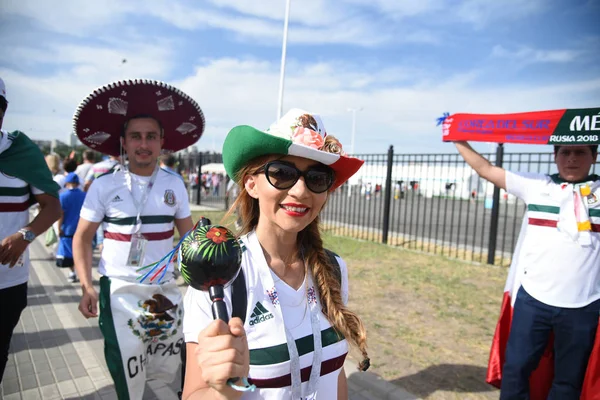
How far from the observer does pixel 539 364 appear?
3.03m

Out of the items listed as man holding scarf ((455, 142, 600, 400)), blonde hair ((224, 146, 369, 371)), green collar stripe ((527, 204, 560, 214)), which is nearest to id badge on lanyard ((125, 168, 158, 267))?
blonde hair ((224, 146, 369, 371))

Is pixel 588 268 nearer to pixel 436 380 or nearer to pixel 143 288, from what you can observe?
pixel 436 380

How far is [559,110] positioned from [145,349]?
11.6ft

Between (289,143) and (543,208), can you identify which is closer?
(289,143)

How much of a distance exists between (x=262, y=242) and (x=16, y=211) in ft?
6.90

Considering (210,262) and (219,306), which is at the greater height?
(210,262)

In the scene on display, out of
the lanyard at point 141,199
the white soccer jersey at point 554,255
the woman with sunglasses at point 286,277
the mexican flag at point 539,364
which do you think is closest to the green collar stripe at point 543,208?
the white soccer jersey at point 554,255

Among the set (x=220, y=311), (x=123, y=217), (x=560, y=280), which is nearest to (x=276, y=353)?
(x=220, y=311)

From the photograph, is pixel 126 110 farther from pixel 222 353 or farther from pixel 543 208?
pixel 543 208

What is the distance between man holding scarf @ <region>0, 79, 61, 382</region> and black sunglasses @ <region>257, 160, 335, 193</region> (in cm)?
206

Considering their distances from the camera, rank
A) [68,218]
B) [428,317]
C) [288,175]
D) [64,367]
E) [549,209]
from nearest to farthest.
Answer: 1. [288,175]
2. [549,209]
3. [64,367]
4. [428,317]
5. [68,218]

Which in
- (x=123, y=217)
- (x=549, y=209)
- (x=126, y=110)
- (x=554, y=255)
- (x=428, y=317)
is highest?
(x=126, y=110)

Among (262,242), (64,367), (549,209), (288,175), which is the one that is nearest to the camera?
(288,175)

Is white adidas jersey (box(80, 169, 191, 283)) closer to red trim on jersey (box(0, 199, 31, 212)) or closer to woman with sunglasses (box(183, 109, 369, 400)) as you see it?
red trim on jersey (box(0, 199, 31, 212))
